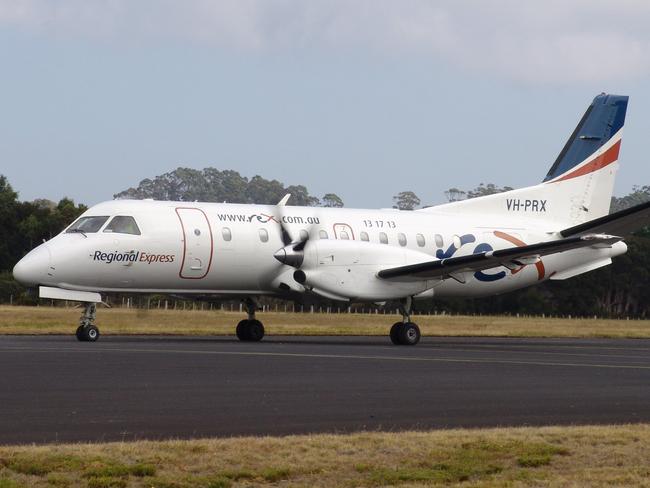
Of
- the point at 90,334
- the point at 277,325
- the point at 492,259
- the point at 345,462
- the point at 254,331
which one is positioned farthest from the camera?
the point at 277,325

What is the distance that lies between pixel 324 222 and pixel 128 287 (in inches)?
216

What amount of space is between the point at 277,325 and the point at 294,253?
475 inches

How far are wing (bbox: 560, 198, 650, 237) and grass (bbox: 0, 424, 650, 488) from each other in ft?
55.6

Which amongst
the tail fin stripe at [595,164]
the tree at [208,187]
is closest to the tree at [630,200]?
the tree at [208,187]

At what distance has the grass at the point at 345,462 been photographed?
9.02 metres

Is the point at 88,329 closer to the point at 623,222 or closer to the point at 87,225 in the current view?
the point at 87,225

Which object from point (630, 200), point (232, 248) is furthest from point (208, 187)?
point (232, 248)

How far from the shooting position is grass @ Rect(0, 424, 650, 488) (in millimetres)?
9023

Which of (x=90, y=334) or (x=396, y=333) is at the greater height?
(x=396, y=333)

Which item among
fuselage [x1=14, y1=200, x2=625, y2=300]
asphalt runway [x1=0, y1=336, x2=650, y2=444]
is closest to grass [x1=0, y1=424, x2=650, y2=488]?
asphalt runway [x1=0, y1=336, x2=650, y2=444]

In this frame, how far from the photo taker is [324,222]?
29.2m

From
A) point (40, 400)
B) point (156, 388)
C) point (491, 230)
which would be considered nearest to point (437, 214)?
point (491, 230)

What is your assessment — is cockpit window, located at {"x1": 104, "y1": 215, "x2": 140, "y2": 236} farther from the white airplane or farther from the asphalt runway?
the asphalt runway

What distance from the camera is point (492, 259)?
1070 inches
